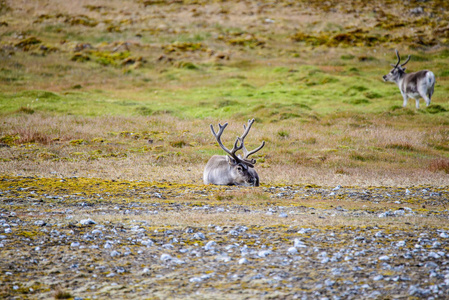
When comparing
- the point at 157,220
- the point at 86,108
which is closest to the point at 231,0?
the point at 86,108

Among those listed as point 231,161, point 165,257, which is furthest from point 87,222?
point 231,161

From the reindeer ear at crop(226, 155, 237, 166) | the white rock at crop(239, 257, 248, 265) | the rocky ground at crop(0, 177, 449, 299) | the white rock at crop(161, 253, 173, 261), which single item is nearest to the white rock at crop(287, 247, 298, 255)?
the rocky ground at crop(0, 177, 449, 299)

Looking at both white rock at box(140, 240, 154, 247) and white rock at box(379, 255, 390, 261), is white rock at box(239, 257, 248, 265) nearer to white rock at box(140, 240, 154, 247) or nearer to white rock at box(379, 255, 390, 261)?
white rock at box(140, 240, 154, 247)

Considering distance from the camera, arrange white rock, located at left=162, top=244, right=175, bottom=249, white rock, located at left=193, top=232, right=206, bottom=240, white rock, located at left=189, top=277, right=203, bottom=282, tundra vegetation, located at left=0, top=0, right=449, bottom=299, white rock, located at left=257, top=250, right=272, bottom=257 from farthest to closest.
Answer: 1. white rock, located at left=193, top=232, right=206, bottom=240
2. white rock, located at left=162, top=244, right=175, bottom=249
3. white rock, located at left=257, top=250, right=272, bottom=257
4. tundra vegetation, located at left=0, top=0, right=449, bottom=299
5. white rock, located at left=189, top=277, right=203, bottom=282

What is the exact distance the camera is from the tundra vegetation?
6.66 meters

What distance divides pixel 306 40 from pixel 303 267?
43.5 meters

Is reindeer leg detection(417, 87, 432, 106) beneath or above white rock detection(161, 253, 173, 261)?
above

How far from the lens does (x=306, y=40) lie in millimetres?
47781

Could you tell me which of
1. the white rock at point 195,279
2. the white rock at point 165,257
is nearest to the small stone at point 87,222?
the white rock at point 165,257

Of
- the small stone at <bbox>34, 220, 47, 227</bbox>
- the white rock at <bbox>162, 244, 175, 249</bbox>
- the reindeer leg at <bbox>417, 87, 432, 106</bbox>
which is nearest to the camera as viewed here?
the white rock at <bbox>162, 244, 175, 249</bbox>

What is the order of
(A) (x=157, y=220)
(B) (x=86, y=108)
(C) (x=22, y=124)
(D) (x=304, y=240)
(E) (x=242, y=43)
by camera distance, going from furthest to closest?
1. (E) (x=242, y=43)
2. (B) (x=86, y=108)
3. (C) (x=22, y=124)
4. (A) (x=157, y=220)
5. (D) (x=304, y=240)

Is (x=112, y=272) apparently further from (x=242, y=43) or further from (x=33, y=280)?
(x=242, y=43)

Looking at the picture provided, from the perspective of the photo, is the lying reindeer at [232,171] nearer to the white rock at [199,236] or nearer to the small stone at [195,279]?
the white rock at [199,236]

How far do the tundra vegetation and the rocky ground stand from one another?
4 centimetres
